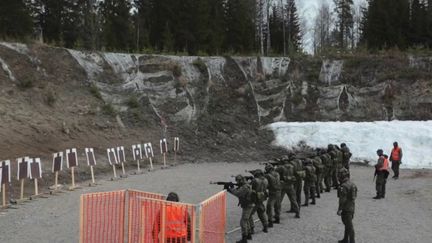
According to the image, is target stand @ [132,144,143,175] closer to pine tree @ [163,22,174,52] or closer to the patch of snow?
the patch of snow

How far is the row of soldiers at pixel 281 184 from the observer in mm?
12789

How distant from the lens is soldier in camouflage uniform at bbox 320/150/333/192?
64.6 feet

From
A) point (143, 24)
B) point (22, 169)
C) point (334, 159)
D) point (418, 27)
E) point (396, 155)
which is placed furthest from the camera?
point (143, 24)

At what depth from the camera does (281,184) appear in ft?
50.3

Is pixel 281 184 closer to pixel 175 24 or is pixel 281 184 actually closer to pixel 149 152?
pixel 149 152

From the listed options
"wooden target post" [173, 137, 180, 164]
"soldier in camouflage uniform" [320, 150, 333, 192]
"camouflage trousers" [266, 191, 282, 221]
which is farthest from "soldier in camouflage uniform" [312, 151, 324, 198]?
"wooden target post" [173, 137, 180, 164]

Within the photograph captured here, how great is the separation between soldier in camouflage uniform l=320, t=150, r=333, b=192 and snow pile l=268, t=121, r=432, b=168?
806 cm

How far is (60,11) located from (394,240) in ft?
116

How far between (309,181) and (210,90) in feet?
64.3

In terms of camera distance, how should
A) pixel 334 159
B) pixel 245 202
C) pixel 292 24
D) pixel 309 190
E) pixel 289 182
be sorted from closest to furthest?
1. pixel 245 202
2. pixel 289 182
3. pixel 309 190
4. pixel 334 159
5. pixel 292 24

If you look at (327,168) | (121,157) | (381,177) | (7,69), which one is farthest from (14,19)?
(381,177)

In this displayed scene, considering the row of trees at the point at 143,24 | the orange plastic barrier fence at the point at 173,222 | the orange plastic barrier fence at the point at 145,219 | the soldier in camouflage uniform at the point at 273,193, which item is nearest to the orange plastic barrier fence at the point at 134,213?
the orange plastic barrier fence at the point at 145,219

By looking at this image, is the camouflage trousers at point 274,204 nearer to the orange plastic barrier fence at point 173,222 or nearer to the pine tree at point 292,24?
the orange plastic barrier fence at point 173,222

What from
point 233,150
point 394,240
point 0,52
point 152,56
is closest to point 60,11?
point 152,56
